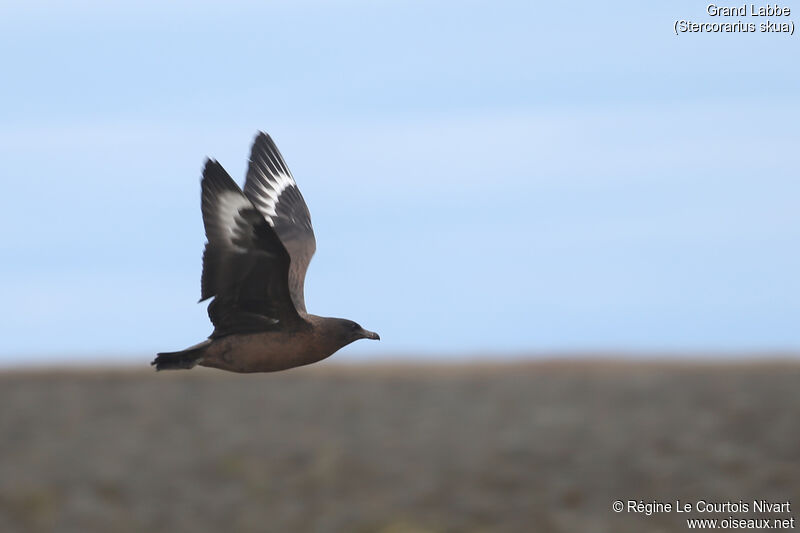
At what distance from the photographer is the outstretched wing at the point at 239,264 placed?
6.82m

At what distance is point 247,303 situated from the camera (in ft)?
22.8

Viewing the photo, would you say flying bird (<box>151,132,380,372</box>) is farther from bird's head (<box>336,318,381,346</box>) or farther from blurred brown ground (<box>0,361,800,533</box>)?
blurred brown ground (<box>0,361,800,533</box>)

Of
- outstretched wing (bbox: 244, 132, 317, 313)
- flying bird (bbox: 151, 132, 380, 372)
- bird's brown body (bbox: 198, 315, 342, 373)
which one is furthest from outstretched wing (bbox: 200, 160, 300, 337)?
outstretched wing (bbox: 244, 132, 317, 313)

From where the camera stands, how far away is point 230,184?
6.81 m

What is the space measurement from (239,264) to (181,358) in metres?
0.64

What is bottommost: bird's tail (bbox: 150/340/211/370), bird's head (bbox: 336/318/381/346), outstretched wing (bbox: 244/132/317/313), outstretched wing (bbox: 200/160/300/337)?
bird's tail (bbox: 150/340/211/370)

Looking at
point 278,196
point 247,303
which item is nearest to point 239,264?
point 247,303

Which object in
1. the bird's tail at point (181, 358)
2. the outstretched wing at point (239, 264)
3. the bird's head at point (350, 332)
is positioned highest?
the outstretched wing at point (239, 264)

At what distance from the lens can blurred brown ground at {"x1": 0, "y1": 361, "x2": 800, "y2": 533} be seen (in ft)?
63.3

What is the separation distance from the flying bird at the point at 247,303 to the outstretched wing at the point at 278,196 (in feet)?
7.58

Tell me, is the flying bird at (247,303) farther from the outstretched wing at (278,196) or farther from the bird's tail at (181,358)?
the outstretched wing at (278,196)

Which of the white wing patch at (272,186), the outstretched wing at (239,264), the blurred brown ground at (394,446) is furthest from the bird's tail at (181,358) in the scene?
the blurred brown ground at (394,446)

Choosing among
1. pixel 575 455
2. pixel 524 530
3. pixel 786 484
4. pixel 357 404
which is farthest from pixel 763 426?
pixel 357 404

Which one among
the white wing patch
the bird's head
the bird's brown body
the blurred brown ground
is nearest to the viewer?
the bird's brown body
